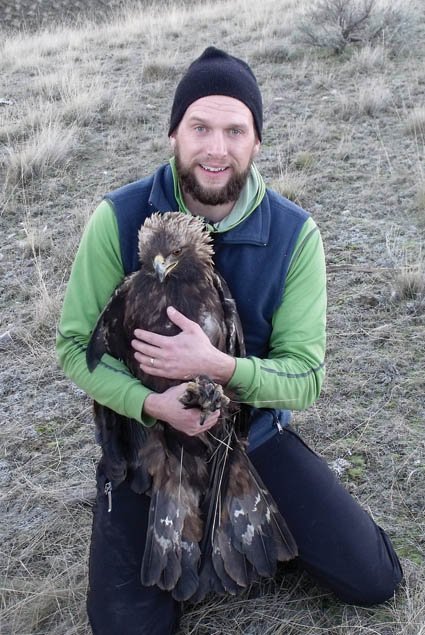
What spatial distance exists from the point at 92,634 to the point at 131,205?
6.15 feet

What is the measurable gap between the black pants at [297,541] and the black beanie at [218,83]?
5.20 ft

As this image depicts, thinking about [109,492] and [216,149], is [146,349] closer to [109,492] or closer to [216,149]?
[109,492]

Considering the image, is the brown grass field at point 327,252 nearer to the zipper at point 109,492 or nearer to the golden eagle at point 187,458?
the golden eagle at point 187,458

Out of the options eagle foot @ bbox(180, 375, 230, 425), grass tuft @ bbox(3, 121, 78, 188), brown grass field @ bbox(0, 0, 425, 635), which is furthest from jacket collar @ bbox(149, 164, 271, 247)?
grass tuft @ bbox(3, 121, 78, 188)

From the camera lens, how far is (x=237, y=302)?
127 inches

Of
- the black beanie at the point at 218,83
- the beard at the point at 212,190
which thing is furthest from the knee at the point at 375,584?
the black beanie at the point at 218,83

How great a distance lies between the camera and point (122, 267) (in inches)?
128

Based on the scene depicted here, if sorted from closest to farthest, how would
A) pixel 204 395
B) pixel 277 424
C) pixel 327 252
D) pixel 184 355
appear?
1. pixel 204 395
2. pixel 184 355
3. pixel 277 424
4. pixel 327 252

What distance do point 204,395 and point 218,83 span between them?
1.44 m

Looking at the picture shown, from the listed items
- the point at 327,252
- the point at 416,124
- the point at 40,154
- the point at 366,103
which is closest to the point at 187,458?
the point at 327,252

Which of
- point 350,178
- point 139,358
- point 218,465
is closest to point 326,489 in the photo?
point 218,465

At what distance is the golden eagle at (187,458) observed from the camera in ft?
9.64

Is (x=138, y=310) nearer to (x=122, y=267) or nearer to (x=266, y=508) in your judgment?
(x=122, y=267)

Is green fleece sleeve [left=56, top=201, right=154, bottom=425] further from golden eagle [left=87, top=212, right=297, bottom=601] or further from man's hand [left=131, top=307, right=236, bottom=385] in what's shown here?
man's hand [left=131, top=307, right=236, bottom=385]
